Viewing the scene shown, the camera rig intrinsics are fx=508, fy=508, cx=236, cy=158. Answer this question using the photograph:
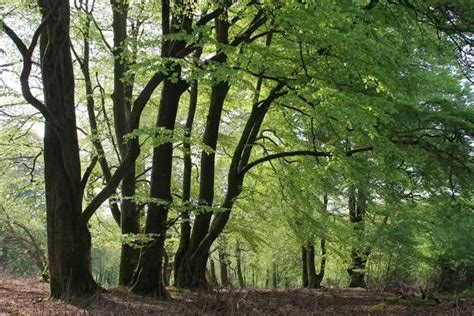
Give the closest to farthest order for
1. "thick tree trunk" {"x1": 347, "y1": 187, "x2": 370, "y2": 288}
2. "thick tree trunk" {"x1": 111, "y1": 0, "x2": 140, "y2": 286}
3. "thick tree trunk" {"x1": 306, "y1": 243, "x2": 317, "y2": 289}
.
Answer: "thick tree trunk" {"x1": 111, "y1": 0, "x2": 140, "y2": 286} → "thick tree trunk" {"x1": 347, "y1": 187, "x2": 370, "y2": 288} → "thick tree trunk" {"x1": 306, "y1": 243, "x2": 317, "y2": 289}

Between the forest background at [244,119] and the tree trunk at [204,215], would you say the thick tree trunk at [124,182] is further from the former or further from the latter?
the tree trunk at [204,215]

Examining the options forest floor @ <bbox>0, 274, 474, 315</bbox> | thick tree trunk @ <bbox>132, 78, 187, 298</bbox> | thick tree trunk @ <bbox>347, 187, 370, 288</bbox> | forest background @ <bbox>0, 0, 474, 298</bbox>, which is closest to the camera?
forest floor @ <bbox>0, 274, 474, 315</bbox>

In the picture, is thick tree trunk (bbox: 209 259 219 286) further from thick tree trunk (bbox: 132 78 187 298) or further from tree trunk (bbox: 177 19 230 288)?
thick tree trunk (bbox: 132 78 187 298)

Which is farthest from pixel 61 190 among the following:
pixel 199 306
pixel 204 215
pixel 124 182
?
pixel 204 215

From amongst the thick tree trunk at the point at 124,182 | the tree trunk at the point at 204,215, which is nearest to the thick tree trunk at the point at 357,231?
the tree trunk at the point at 204,215

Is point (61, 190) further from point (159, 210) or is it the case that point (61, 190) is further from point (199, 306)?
point (199, 306)

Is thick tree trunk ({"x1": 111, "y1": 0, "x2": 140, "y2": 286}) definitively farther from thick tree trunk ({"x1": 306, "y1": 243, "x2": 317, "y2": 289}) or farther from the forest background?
thick tree trunk ({"x1": 306, "y1": 243, "x2": 317, "y2": 289})

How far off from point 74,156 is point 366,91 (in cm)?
634

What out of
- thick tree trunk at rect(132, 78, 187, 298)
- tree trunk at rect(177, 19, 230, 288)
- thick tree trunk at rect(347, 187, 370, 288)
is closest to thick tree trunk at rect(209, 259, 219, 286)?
tree trunk at rect(177, 19, 230, 288)

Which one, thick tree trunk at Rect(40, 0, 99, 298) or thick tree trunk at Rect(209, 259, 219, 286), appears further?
thick tree trunk at Rect(209, 259, 219, 286)

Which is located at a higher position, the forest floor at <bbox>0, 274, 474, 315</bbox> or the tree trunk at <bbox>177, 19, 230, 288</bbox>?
the tree trunk at <bbox>177, 19, 230, 288</bbox>

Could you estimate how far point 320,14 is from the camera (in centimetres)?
751

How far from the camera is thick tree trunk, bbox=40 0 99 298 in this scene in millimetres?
9625

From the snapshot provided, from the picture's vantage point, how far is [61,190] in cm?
971
